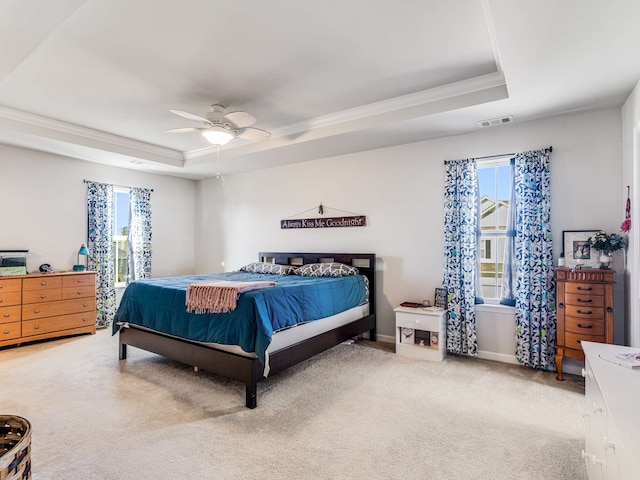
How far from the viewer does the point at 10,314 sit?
439 centimetres

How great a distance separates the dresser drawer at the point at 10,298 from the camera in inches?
171

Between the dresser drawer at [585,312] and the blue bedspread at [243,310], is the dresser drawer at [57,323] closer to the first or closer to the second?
the blue bedspread at [243,310]

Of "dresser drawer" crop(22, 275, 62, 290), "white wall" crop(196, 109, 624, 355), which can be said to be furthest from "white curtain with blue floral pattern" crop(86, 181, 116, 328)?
"white wall" crop(196, 109, 624, 355)

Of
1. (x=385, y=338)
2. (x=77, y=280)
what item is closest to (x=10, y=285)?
(x=77, y=280)

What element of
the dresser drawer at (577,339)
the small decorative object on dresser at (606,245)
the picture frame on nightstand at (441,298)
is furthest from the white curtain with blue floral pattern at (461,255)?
the small decorative object on dresser at (606,245)

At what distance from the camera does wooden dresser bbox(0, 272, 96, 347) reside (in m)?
4.39

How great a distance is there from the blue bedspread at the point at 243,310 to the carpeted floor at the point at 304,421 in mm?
496

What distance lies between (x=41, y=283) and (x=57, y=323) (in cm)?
59

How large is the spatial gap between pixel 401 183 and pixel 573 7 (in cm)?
284

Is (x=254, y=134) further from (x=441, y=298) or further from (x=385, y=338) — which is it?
(x=385, y=338)

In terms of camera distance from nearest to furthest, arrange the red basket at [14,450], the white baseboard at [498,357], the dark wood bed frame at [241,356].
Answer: the red basket at [14,450], the dark wood bed frame at [241,356], the white baseboard at [498,357]

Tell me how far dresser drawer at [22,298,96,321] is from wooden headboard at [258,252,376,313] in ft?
8.56

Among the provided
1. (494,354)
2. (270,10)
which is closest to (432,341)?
(494,354)

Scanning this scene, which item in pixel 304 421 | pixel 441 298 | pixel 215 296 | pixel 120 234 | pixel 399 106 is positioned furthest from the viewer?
pixel 120 234
